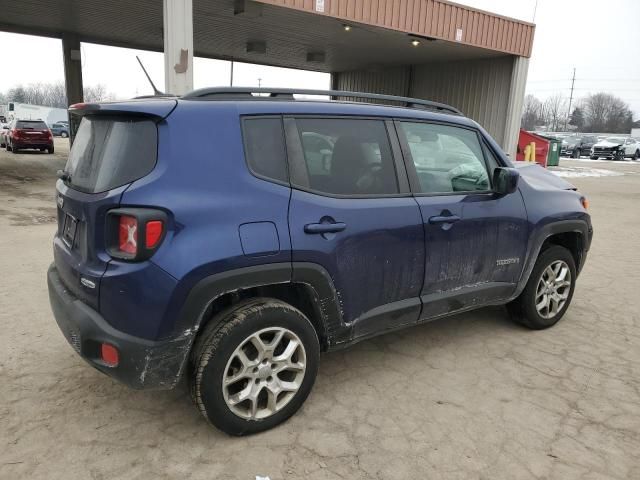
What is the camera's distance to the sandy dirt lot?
2.43m

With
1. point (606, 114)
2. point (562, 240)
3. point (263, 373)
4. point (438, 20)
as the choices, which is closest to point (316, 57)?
point (438, 20)

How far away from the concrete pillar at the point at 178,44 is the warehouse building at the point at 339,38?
0.06 ft

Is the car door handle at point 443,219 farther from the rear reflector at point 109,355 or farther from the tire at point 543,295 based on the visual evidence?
the rear reflector at point 109,355

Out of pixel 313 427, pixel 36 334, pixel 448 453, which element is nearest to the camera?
pixel 448 453

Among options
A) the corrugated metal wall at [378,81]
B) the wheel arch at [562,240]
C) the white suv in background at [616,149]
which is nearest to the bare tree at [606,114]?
the white suv in background at [616,149]

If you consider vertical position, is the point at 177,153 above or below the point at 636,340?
above

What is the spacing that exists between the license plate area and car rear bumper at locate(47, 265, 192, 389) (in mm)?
382

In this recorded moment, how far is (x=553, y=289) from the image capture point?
4.18 metres

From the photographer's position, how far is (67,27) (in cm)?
1686

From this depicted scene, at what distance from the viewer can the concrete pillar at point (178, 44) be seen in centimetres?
870

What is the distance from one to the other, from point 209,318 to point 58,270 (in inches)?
40.7

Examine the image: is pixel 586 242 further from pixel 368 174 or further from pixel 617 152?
pixel 617 152

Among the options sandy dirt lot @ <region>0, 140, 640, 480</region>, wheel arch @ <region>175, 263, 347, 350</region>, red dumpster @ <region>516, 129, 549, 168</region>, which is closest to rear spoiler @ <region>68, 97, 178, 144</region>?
wheel arch @ <region>175, 263, 347, 350</region>

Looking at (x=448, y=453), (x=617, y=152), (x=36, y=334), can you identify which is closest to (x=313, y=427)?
(x=448, y=453)
